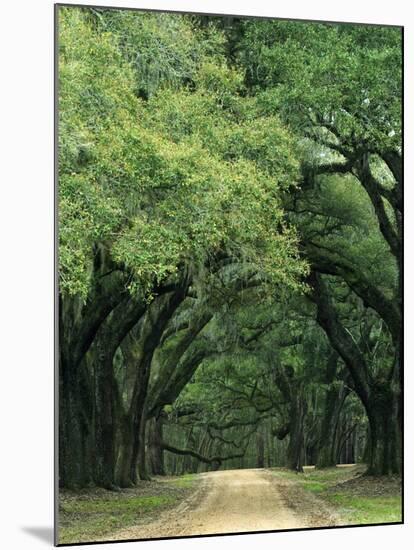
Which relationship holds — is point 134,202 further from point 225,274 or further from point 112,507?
point 112,507

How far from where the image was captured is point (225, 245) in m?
9.45

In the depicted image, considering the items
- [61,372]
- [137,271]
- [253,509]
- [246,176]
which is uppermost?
[246,176]

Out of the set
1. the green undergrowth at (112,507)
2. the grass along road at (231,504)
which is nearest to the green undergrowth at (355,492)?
the grass along road at (231,504)

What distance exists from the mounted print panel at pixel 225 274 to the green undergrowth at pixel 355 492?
2cm

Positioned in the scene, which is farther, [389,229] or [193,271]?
[389,229]

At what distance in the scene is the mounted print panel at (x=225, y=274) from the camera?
→ 29.9 ft

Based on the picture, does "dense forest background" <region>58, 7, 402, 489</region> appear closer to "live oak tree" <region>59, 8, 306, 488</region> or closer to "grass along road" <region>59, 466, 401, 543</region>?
"live oak tree" <region>59, 8, 306, 488</region>

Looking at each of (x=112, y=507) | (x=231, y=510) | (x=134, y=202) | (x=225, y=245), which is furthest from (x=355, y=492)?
(x=134, y=202)

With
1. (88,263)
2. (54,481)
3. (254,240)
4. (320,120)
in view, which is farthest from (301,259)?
(54,481)

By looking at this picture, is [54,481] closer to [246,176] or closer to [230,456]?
[230,456]

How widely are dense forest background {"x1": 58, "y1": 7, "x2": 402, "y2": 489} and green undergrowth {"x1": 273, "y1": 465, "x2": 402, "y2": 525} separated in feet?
0.39

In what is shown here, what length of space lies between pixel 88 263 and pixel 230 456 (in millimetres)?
1863

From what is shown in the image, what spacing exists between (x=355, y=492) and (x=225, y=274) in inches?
83.0

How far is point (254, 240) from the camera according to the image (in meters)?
9.53
